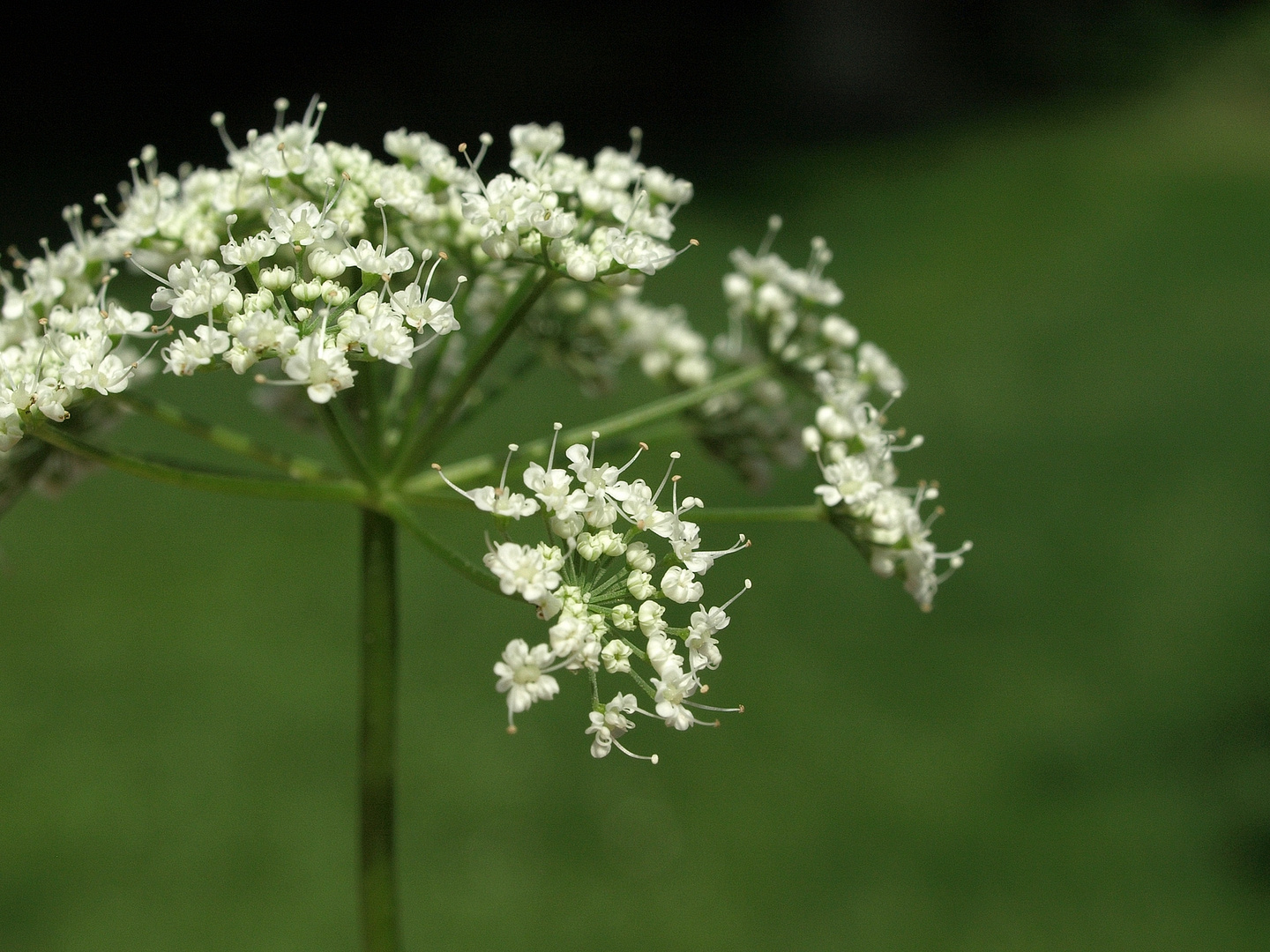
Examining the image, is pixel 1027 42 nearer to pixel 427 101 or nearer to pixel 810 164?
pixel 810 164

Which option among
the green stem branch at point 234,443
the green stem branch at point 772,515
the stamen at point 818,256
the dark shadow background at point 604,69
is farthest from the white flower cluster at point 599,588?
the dark shadow background at point 604,69

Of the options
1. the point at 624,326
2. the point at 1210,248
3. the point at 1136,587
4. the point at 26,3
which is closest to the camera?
the point at 624,326

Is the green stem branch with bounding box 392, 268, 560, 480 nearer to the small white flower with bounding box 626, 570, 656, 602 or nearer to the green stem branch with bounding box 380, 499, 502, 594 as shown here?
the green stem branch with bounding box 380, 499, 502, 594

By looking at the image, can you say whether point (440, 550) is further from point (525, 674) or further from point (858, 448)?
point (858, 448)

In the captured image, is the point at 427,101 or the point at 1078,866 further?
the point at 427,101

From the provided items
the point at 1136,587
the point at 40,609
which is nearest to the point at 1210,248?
the point at 1136,587

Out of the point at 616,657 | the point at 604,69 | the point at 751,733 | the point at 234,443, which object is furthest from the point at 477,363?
the point at 604,69

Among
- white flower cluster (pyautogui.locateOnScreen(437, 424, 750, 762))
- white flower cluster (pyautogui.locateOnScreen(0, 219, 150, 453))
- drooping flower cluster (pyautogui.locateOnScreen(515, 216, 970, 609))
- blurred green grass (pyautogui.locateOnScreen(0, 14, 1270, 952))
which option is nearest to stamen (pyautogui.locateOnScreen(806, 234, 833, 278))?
drooping flower cluster (pyautogui.locateOnScreen(515, 216, 970, 609))
